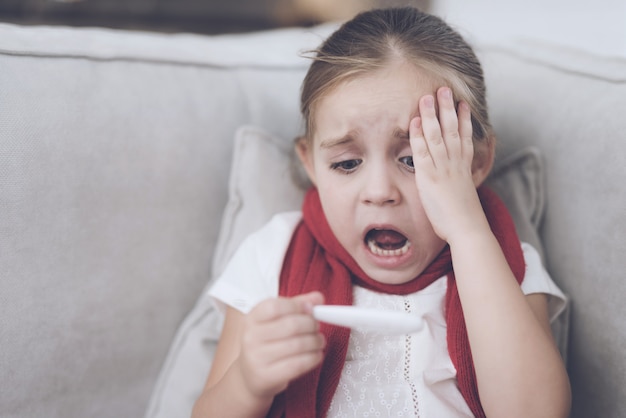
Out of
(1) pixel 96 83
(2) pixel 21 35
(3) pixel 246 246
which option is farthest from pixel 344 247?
(2) pixel 21 35

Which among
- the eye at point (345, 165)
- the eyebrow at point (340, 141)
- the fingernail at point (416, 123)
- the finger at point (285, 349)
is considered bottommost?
the finger at point (285, 349)

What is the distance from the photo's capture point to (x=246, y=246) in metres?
0.93

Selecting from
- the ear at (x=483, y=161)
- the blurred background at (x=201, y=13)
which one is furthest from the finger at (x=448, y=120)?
the blurred background at (x=201, y=13)

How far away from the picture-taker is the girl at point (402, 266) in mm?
706

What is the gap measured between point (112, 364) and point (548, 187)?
82cm

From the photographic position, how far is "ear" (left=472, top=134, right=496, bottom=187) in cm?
88

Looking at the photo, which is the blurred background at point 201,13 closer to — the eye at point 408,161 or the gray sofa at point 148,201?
the gray sofa at point 148,201

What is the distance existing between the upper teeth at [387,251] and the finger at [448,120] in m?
0.15

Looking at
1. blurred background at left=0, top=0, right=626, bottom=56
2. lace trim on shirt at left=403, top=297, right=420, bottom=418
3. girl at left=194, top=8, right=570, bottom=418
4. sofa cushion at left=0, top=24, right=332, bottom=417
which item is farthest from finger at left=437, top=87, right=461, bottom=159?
blurred background at left=0, top=0, right=626, bottom=56

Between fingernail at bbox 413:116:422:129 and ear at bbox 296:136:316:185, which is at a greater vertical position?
fingernail at bbox 413:116:422:129

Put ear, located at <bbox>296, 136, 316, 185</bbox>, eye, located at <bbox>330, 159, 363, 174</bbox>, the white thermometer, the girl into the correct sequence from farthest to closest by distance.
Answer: ear, located at <bbox>296, 136, 316, 185</bbox> < eye, located at <bbox>330, 159, 363, 174</bbox> < the girl < the white thermometer

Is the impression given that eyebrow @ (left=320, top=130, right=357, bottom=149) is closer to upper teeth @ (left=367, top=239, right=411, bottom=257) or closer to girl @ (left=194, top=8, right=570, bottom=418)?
girl @ (left=194, top=8, right=570, bottom=418)

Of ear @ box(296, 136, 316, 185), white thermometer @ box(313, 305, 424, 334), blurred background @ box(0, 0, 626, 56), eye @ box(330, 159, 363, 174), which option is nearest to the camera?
white thermometer @ box(313, 305, 424, 334)

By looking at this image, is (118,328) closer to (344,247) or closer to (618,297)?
(344,247)
